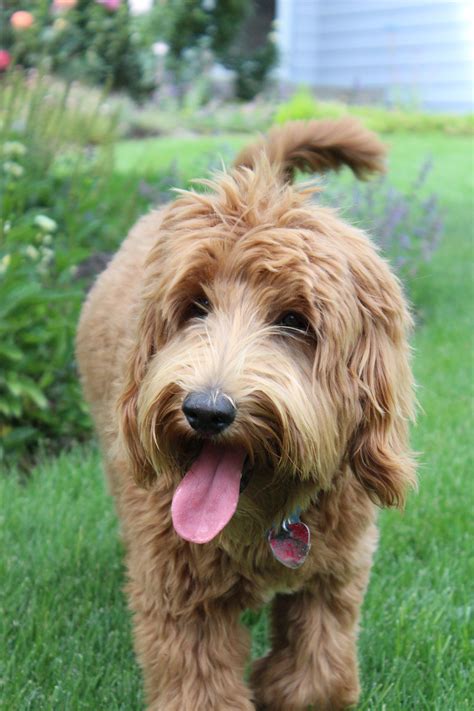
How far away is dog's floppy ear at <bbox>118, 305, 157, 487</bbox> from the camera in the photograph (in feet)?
9.68

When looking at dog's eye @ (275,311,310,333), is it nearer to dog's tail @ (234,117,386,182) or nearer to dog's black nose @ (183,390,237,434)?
dog's black nose @ (183,390,237,434)

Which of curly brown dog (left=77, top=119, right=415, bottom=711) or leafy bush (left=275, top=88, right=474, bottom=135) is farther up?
curly brown dog (left=77, top=119, right=415, bottom=711)

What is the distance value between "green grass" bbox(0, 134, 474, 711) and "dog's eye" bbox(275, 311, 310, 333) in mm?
666

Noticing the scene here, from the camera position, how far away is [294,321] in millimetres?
2814

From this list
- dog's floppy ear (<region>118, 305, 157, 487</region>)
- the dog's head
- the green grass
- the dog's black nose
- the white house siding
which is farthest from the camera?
the white house siding

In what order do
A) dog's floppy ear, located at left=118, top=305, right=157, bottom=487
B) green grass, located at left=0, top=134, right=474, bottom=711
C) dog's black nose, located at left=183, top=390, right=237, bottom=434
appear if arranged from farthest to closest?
green grass, located at left=0, top=134, right=474, bottom=711
dog's floppy ear, located at left=118, top=305, right=157, bottom=487
dog's black nose, located at left=183, top=390, right=237, bottom=434

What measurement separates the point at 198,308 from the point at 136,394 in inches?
12.9

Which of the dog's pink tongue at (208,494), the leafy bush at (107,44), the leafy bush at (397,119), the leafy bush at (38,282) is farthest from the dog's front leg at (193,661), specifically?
the leafy bush at (397,119)

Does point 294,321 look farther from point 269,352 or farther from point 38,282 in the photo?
point 38,282

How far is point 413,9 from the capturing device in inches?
912

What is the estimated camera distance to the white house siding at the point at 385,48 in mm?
22422

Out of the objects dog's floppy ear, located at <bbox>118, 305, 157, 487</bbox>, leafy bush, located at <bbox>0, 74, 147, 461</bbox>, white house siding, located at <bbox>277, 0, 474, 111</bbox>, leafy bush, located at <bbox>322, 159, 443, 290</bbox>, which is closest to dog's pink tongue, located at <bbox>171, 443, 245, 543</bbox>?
dog's floppy ear, located at <bbox>118, 305, 157, 487</bbox>

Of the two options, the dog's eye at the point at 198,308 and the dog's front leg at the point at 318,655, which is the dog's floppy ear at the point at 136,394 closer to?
the dog's eye at the point at 198,308

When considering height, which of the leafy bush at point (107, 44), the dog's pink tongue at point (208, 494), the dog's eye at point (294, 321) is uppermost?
the dog's eye at point (294, 321)
